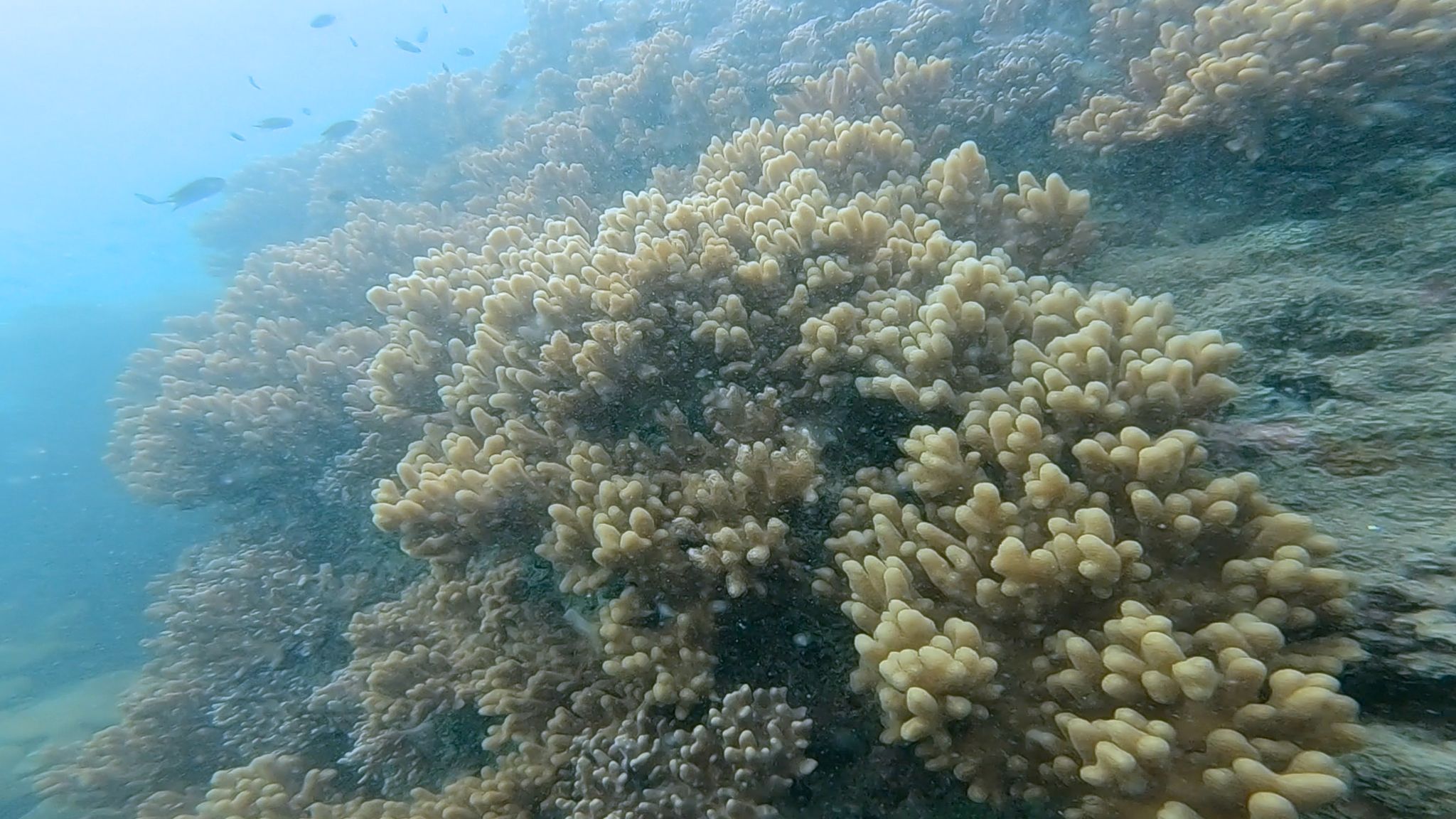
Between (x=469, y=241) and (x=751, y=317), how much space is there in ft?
16.4

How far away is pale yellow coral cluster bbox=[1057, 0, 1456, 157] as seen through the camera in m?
2.85

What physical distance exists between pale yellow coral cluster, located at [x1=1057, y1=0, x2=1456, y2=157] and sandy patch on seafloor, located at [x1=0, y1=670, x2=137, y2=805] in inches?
369

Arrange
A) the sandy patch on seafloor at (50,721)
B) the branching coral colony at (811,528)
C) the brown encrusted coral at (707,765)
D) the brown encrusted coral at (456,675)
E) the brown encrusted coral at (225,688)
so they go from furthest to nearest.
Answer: the sandy patch on seafloor at (50,721)
the brown encrusted coral at (225,688)
the brown encrusted coral at (456,675)
the brown encrusted coral at (707,765)
the branching coral colony at (811,528)

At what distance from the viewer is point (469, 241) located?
686cm

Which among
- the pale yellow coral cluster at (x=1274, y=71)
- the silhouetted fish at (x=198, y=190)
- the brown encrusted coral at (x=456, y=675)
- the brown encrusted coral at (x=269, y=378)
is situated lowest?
the brown encrusted coral at (x=456, y=675)

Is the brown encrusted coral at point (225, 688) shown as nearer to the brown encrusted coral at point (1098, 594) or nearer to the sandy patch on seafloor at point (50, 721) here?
the sandy patch on seafloor at point (50, 721)

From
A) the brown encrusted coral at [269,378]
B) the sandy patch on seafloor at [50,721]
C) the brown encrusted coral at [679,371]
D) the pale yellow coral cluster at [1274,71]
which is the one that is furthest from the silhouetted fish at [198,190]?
the pale yellow coral cluster at [1274,71]

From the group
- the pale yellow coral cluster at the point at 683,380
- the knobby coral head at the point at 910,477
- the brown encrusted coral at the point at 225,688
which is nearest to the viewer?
the knobby coral head at the point at 910,477

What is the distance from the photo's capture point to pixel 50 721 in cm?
693

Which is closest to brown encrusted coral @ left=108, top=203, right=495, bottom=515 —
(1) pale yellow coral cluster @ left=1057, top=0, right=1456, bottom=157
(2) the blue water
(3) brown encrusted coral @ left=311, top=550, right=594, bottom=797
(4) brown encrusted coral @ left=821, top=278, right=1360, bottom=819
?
(3) brown encrusted coral @ left=311, top=550, right=594, bottom=797

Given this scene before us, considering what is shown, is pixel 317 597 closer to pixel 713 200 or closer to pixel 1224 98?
pixel 713 200

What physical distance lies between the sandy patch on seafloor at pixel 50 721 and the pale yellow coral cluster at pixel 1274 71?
9.38m

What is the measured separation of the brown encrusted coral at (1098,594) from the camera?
5.06 ft

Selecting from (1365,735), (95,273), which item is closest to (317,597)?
(1365,735)
